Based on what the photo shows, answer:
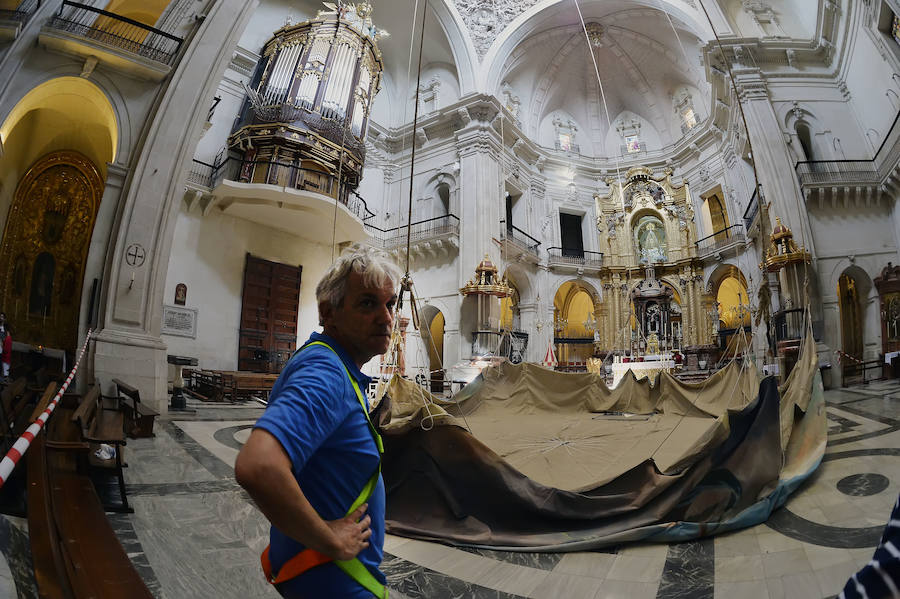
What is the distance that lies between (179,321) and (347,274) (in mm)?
10280

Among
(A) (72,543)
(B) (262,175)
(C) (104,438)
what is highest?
(B) (262,175)

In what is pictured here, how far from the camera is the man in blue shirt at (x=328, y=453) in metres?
0.60

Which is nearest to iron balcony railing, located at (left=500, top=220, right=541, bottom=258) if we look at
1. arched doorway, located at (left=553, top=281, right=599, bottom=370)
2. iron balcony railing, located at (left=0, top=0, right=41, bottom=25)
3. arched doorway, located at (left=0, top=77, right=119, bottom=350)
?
arched doorway, located at (left=553, top=281, right=599, bottom=370)

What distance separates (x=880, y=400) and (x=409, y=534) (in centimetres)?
675

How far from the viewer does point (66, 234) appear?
8.17m

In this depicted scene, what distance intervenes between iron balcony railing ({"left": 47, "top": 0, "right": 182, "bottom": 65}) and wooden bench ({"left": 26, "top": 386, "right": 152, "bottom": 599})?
6328 mm

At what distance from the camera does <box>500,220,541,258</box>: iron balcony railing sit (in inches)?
559

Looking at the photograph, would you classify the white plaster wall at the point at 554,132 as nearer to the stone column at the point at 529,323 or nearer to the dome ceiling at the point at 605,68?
the dome ceiling at the point at 605,68

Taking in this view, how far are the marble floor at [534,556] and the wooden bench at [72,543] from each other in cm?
5

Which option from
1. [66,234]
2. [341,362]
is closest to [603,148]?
[66,234]

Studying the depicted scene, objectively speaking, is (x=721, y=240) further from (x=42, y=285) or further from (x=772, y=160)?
(x=42, y=285)

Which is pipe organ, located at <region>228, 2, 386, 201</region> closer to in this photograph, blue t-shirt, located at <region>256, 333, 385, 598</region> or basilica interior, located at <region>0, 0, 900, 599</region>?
basilica interior, located at <region>0, 0, 900, 599</region>

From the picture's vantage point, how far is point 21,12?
200 inches

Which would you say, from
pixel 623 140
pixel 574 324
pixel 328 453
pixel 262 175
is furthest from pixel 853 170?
pixel 262 175
